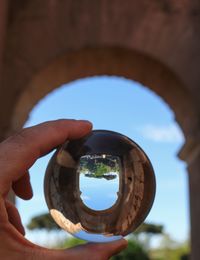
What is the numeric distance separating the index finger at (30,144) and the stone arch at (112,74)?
25.8ft

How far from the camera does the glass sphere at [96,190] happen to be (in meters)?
1.37

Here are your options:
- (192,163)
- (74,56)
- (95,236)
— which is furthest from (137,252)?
(95,236)

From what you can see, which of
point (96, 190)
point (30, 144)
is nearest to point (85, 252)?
point (96, 190)

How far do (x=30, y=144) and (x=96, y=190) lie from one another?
191 mm

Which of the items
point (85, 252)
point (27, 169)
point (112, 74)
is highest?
point (112, 74)

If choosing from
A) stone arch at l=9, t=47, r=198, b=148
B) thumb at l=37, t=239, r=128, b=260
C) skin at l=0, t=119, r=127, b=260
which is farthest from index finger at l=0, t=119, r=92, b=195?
stone arch at l=9, t=47, r=198, b=148

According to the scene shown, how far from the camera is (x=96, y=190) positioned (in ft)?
4.51

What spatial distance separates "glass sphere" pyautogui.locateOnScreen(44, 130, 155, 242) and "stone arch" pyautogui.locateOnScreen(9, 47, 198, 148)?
786 cm

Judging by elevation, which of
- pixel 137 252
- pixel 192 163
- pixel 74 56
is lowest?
pixel 137 252

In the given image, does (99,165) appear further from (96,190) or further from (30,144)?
(30,144)

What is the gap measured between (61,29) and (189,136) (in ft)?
8.87

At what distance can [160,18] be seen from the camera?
932 cm

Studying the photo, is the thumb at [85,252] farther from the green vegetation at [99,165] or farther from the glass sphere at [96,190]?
the green vegetation at [99,165]

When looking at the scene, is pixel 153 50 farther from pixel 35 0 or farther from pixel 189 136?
pixel 35 0
